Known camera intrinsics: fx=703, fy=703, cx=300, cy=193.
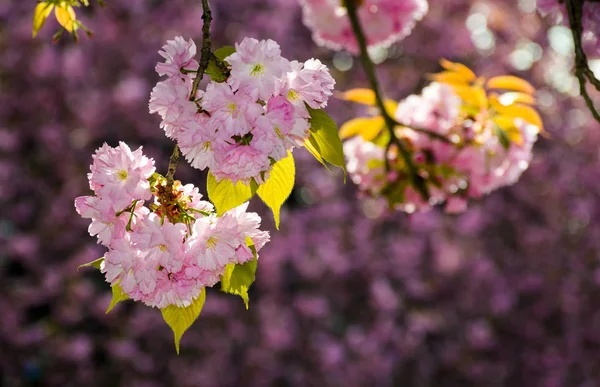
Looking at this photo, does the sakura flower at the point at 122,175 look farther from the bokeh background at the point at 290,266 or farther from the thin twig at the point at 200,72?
the bokeh background at the point at 290,266

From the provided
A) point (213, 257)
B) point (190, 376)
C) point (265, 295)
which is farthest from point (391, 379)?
point (213, 257)

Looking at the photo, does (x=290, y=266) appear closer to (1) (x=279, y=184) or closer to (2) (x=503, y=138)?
(2) (x=503, y=138)

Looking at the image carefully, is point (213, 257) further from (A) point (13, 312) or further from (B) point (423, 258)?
(B) point (423, 258)

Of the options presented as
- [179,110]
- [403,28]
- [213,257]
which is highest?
[179,110]

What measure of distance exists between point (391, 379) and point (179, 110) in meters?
3.43

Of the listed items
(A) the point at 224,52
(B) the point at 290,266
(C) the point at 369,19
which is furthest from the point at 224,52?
(B) the point at 290,266

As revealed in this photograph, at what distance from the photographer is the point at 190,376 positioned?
3.58 m

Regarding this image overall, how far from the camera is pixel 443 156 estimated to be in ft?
4.37

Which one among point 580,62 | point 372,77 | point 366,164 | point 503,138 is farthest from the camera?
point 366,164

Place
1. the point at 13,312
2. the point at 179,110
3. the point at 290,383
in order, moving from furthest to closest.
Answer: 1. the point at 290,383
2. the point at 13,312
3. the point at 179,110

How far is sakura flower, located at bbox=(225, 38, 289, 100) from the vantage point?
67cm

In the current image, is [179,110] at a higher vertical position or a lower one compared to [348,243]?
higher

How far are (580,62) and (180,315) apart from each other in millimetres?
566

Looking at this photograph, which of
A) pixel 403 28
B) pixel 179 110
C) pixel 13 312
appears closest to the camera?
pixel 179 110
